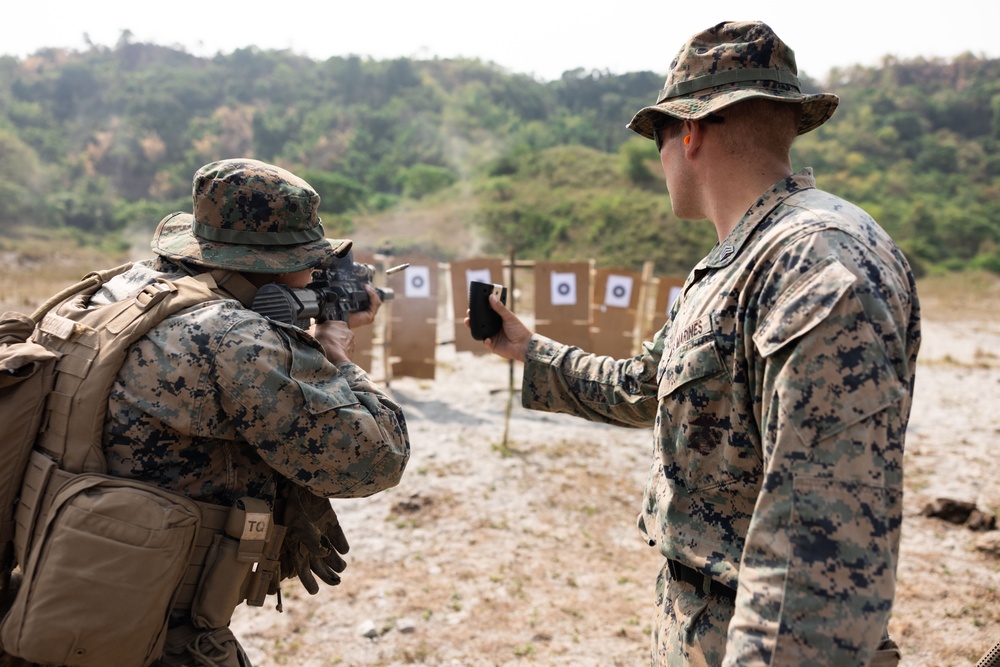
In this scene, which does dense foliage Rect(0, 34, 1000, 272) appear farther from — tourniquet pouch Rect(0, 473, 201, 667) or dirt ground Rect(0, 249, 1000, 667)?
tourniquet pouch Rect(0, 473, 201, 667)

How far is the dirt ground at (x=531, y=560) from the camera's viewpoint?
3645 mm

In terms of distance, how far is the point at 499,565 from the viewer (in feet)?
14.9

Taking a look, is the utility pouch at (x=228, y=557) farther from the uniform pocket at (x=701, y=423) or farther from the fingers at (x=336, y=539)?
the uniform pocket at (x=701, y=423)

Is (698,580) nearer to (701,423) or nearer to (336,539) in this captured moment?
(701,423)

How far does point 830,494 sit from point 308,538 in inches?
55.7

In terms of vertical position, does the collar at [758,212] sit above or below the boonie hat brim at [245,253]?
above

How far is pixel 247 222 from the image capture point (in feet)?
6.08

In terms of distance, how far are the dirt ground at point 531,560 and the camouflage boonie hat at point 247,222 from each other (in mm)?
2362

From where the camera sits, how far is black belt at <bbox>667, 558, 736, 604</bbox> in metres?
1.47

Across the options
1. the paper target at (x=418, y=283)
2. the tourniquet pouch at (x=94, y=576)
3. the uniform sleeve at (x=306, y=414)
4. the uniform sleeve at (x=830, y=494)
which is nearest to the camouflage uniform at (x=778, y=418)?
the uniform sleeve at (x=830, y=494)

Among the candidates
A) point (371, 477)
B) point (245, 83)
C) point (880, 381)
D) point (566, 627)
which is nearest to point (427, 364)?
point (566, 627)

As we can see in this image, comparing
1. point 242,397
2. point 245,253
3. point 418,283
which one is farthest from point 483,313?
point 418,283

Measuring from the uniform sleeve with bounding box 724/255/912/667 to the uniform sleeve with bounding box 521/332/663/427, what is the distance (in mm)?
799

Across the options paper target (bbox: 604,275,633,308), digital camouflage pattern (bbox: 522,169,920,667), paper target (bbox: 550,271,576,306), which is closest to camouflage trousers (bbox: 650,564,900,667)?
digital camouflage pattern (bbox: 522,169,920,667)
